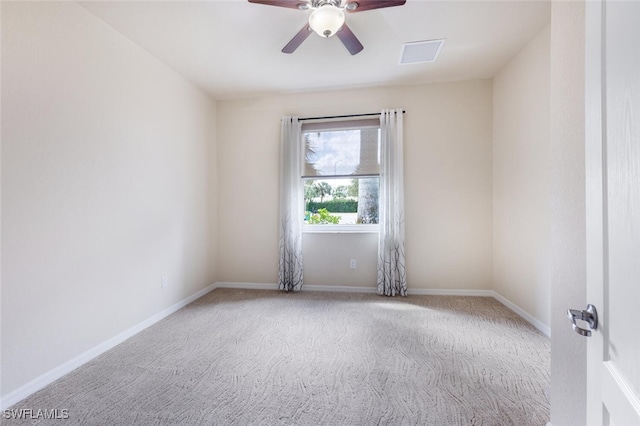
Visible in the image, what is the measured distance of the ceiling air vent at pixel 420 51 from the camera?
2646 mm

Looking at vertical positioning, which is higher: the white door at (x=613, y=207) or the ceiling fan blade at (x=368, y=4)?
the ceiling fan blade at (x=368, y=4)

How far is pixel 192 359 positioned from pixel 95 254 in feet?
3.72

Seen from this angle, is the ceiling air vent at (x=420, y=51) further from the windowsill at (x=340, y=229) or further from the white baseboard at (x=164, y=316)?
the white baseboard at (x=164, y=316)

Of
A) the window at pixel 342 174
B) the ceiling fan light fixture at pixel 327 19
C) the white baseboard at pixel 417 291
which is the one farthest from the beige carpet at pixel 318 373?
the ceiling fan light fixture at pixel 327 19

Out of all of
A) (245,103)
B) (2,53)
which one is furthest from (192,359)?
(245,103)

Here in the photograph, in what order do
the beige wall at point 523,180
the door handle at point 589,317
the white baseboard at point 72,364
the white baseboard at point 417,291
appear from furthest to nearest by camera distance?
the white baseboard at point 417,291, the beige wall at point 523,180, the white baseboard at point 72,364, the door handle at point 589,317

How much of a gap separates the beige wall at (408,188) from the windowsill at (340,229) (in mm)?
73

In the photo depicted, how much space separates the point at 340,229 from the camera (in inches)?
150

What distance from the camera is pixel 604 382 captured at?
0.64m

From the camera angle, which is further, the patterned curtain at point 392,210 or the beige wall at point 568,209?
the patterned curtain at point 392,210

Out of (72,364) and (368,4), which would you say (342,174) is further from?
(72,364)

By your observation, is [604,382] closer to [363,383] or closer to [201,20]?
[363,383]

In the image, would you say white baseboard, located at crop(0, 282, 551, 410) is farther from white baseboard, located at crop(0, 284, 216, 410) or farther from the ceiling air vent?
the ceiling air vent

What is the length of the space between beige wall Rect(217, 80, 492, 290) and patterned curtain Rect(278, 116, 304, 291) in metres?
0.15
